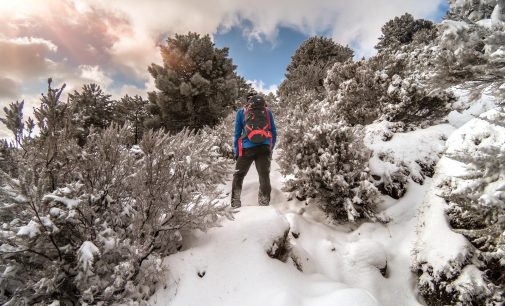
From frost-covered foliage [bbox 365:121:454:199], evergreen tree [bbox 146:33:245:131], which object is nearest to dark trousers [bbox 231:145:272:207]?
frost-covered foliage [bbox 365:121:454:199]

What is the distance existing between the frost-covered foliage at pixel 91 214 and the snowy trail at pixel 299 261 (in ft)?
0.97

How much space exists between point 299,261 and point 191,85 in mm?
8945

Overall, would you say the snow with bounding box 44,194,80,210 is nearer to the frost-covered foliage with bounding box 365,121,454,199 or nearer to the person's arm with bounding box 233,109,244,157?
the person's arm with bounding box 233,109,244,157

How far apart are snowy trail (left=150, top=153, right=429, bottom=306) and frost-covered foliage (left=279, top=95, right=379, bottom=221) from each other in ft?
1.17

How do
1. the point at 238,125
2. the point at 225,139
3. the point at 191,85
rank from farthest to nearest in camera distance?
the point at 191,85, the point at 225,139, the point at 238,125

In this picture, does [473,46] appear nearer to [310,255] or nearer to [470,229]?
[470,229]

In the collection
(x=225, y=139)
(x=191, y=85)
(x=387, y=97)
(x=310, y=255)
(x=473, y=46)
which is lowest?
(x=310, y=255)

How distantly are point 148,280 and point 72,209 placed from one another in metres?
0.96

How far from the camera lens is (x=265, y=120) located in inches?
183

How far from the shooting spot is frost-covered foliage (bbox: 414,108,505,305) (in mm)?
2408

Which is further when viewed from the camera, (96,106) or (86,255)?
(96,106)

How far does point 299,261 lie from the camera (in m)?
3.53

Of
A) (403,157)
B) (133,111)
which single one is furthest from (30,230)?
(133,111)

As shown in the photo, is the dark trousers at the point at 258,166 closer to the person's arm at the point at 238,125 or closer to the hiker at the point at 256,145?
the hiker at the point at 256,145
